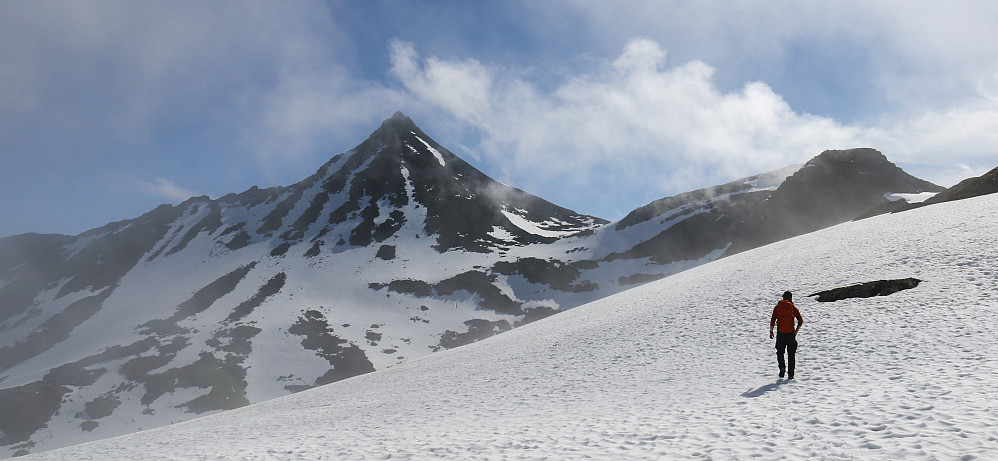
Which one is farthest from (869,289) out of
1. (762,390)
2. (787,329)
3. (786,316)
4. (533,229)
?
(533,229)

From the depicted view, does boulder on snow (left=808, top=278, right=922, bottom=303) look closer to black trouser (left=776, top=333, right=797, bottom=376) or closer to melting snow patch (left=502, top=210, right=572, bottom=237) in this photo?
black trouser (left=776, top=333, right=797, bottom=376)

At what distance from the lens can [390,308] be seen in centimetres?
12231

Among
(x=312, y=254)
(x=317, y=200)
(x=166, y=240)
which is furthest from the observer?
(x=317, y=200)

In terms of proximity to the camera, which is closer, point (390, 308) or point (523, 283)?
point (390, 308)

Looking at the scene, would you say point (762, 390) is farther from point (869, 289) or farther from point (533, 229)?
point (533, 229)

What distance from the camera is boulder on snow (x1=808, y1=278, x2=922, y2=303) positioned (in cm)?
1943

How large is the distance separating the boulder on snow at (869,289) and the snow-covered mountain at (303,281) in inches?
3305

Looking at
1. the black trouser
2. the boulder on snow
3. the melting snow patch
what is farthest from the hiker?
the melting snow patch

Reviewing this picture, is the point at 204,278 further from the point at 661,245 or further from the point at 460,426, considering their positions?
the point at 460,426

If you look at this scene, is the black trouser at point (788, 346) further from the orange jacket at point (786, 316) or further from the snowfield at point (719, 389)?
the snowfield at point (719, 389)

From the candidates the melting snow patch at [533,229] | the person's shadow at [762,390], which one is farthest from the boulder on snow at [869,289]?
the melting snow patch at [533,229]

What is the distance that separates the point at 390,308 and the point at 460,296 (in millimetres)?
19126

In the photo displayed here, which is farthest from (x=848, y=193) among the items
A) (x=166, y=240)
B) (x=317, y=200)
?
(x=166, y=240)

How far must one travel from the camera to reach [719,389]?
12.1 meters
